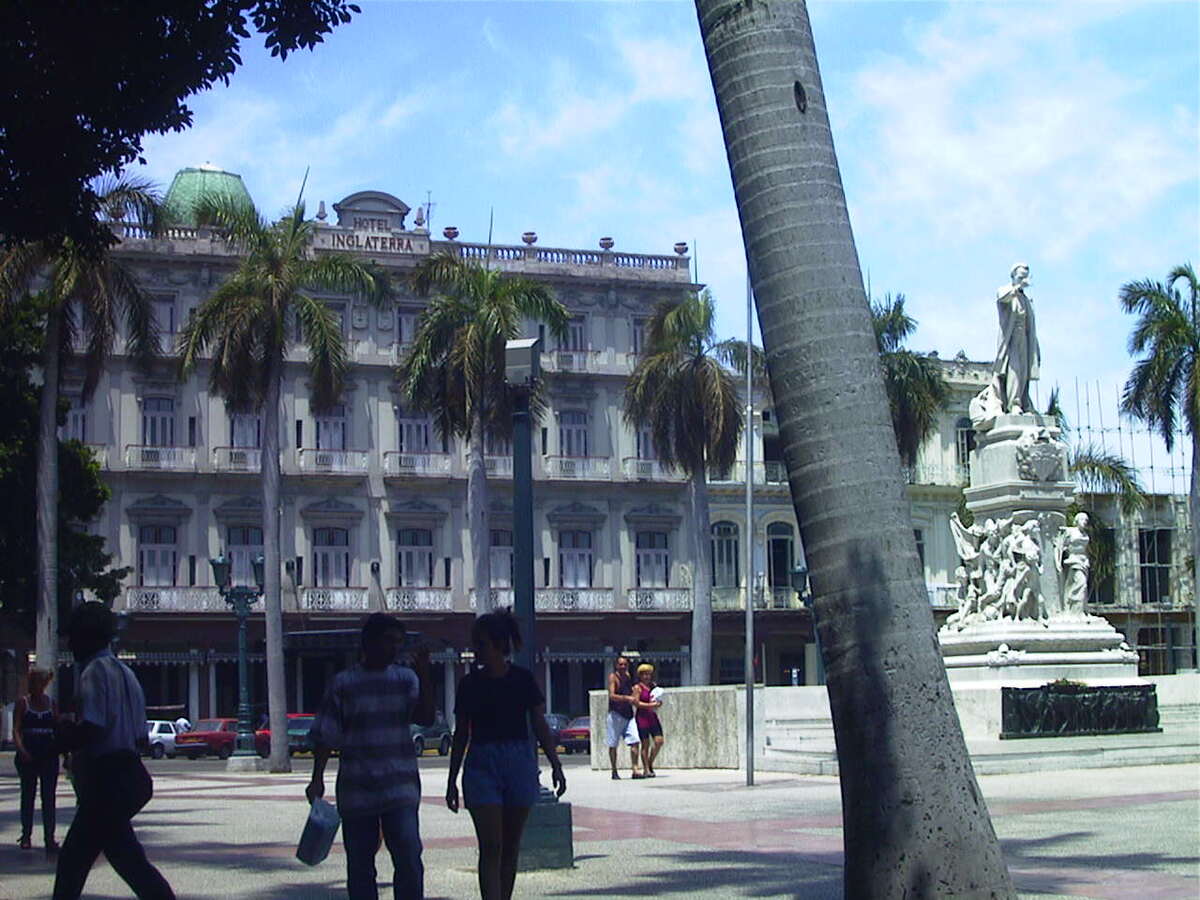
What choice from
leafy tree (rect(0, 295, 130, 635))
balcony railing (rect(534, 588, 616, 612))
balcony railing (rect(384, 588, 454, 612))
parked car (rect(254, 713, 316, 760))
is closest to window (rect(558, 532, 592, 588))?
balcony railing (rect(534, 588, 616, 612))

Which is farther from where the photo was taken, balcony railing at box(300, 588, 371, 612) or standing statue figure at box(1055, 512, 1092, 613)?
balcony railing at box(300, 588, 371, 612)

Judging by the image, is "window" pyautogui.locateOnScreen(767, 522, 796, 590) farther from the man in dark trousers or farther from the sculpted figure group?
the man in dark trousers

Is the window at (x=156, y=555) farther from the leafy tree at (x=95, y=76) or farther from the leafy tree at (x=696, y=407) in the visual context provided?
the leafy tree at (x=95, y=76)

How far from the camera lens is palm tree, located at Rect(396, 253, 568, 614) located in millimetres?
42281

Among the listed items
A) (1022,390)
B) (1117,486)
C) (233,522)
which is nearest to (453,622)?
(233,522)

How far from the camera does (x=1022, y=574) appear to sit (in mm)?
25969

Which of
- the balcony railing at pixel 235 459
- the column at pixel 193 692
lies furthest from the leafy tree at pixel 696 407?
the column at pixel 193 692

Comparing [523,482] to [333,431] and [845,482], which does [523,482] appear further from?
Result: [333,431]

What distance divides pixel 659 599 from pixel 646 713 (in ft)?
121

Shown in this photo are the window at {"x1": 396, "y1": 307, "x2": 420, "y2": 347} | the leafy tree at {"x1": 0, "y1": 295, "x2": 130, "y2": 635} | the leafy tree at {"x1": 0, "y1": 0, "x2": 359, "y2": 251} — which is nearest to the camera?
the leafy tree at {"x1": 0, "y1": 0, "x2": 359, "y2": 251}

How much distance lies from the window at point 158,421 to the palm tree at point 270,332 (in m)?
21.7

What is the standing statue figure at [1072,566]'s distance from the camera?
26.3 metres

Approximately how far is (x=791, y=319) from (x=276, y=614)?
29.5 m

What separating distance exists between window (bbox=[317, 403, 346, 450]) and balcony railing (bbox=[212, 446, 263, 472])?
2.21m
